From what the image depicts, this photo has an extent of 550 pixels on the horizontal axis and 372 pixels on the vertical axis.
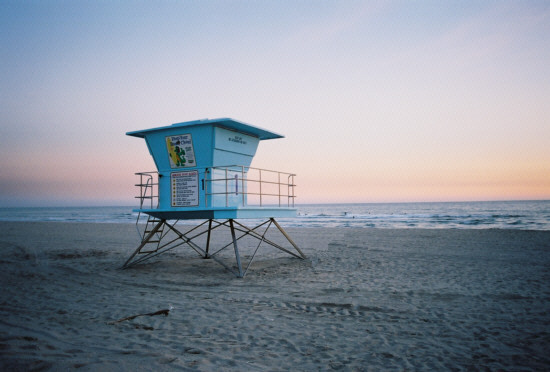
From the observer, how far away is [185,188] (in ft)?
38.6

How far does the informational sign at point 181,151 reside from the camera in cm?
1155

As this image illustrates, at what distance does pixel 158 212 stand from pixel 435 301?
8403mm

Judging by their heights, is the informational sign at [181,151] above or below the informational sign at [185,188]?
above

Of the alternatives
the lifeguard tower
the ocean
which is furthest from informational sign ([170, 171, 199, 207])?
the ocean

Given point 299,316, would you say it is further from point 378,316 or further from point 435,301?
point 435,301

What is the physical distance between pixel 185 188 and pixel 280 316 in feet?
19.3

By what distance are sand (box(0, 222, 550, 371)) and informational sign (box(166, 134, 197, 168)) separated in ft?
11.9

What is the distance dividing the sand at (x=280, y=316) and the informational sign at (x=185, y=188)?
7.79 ft

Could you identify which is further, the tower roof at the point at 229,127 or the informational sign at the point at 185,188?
the informational sign at the point at 185,188

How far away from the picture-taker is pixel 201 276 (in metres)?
11.8

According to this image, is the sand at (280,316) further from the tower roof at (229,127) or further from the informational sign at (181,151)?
the tower roof at (229,127)

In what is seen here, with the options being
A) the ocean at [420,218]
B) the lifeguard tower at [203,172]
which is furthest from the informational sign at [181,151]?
the ocean at [420,218]

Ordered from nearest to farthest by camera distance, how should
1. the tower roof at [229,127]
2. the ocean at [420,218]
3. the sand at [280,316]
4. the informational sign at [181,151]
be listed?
1. the sand at [280,316]
2. the tower roof at [229,127]
3. the informational sign at [181,151]
4. the ocean at [420,218]

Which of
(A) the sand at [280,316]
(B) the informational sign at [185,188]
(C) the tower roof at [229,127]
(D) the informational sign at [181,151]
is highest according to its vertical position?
(C) the tower roof at [229,127]
